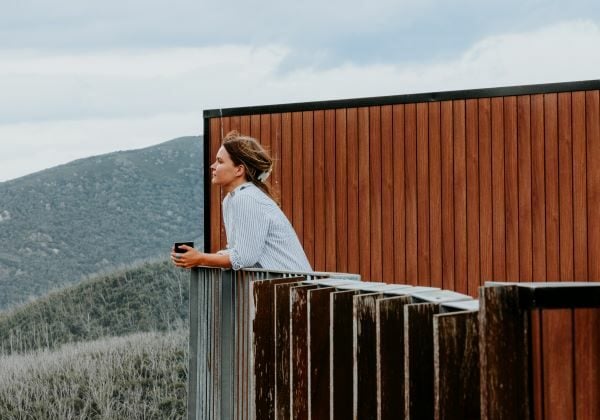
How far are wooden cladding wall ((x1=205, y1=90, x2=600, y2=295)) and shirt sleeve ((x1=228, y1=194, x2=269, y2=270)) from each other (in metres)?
4.56

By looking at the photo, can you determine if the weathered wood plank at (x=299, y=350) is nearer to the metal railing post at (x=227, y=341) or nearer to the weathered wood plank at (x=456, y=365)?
the weathered wood plank at (x=456, y=365)

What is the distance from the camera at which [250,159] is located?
554 centimetres

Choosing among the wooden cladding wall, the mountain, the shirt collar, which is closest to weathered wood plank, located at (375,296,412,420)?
the shirt collar

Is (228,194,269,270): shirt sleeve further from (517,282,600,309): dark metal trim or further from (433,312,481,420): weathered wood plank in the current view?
(517,282,600,309): dark metal trim

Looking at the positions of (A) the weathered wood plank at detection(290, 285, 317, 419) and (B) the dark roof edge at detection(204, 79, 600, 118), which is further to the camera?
(B) the dark roof edge at detection(204, 79, 600, 118)

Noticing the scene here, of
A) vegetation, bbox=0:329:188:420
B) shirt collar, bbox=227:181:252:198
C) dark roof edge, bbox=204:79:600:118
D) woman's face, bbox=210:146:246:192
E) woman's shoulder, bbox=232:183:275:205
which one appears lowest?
vegetation, bbox=0:329:188:420

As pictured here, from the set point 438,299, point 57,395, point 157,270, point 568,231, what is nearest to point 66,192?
point 157,270

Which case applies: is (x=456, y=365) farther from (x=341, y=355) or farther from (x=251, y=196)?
(x=251, y=196)

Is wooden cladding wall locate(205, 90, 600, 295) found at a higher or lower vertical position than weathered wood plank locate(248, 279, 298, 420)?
higher

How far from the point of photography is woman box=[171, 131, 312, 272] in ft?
16.6

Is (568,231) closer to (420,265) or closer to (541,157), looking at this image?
(541,157)

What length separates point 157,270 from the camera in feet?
84.3

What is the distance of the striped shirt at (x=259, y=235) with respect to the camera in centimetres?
507

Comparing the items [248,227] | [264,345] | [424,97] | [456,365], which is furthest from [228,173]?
[424,97]
